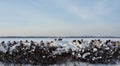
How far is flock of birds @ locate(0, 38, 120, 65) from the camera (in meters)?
11.1

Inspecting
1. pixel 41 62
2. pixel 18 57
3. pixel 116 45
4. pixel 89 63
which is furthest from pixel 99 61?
pixel 18 57

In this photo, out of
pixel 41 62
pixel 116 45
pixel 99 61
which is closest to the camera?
pixel 41 62

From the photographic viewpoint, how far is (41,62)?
36.0 feet

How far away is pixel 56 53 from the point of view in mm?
11125

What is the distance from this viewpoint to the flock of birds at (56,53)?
11102mm

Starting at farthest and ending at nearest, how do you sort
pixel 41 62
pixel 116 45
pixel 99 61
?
1. pixel 116 45
2. pixel 99 61
3. pixel 41 62

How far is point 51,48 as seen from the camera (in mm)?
11336

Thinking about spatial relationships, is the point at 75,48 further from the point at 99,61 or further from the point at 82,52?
the point at 99,61

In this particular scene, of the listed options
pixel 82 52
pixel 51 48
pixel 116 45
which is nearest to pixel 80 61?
pixel 82 52

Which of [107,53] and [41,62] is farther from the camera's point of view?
[107,53]

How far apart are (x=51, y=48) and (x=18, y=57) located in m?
1.30

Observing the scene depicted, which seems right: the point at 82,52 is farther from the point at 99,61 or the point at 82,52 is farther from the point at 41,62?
the point at 41,62

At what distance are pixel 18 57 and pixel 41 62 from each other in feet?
3.09

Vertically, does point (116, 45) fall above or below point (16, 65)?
above
